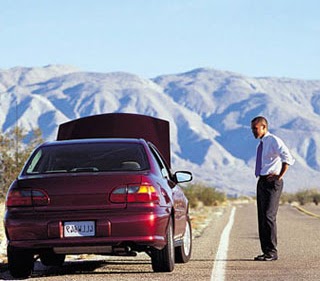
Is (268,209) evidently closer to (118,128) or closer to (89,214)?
(89,214)

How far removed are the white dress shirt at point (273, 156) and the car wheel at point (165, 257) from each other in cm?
269

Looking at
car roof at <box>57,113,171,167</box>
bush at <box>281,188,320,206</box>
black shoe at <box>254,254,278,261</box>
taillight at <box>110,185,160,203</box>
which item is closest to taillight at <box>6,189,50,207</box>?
taillight at <box>110,185,160,203</box>

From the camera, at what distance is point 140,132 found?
1981cm

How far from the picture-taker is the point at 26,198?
11984 mm

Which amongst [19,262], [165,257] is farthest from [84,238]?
[165,257]

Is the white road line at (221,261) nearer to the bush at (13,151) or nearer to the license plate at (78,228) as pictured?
the license plate at (78,228)

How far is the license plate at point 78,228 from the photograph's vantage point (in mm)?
11898

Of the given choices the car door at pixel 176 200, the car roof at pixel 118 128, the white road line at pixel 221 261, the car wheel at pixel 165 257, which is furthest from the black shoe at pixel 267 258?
the car roof at pixel 118 128

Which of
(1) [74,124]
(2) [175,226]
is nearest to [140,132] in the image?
(1) [74,124]

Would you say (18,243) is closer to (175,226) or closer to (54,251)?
(54,251)

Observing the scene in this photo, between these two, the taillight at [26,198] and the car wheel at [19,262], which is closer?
the taillight at [26,198]

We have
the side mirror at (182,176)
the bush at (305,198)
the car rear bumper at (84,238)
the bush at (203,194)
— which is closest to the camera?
the car rear bumper at (84,238)

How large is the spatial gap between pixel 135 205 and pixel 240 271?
1821 millimetres

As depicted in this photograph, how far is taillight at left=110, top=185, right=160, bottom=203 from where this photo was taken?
11961 mm
